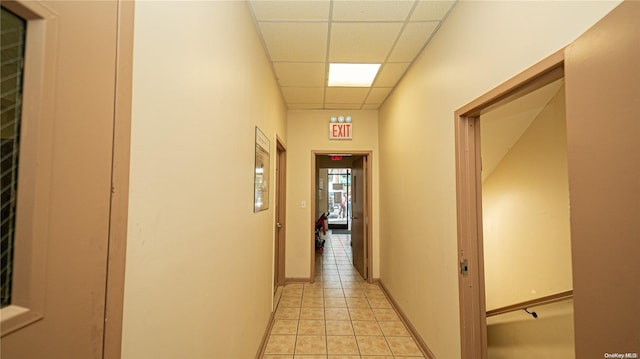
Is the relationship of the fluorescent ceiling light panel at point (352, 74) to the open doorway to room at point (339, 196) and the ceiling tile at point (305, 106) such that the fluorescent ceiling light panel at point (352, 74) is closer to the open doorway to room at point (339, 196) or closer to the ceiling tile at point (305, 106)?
the ceiling tile at point (305, 106)

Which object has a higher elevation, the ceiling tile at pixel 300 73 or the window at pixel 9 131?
the ceiling tile at pixel 300 73

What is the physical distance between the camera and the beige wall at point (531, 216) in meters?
2.23

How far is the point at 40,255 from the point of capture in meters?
0.45

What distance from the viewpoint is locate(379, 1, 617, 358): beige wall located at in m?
1.17

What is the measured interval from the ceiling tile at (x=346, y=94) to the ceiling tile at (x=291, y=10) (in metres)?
1.36

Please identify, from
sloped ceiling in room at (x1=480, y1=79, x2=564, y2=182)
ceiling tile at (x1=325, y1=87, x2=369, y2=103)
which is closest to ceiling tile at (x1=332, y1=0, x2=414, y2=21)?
sloped ceiling in room at (x1=480, y1=79, x2=564, y2=182)

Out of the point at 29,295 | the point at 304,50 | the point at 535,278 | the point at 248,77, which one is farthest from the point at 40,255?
the point at 535,278

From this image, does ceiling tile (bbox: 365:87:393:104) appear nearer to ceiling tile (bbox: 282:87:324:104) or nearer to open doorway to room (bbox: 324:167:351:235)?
ceiling tile (bbox: 282:87:324:104)

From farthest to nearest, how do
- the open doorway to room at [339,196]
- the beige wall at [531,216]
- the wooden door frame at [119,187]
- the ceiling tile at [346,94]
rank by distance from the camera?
the open doorway to room at [339,196] < the ceiling tile at [346,94] < the beige wall at [531,216] < the wooden door frame at [119,187]

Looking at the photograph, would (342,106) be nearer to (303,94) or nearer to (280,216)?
(303,94)

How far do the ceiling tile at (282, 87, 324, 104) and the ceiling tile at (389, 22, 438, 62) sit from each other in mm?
1113

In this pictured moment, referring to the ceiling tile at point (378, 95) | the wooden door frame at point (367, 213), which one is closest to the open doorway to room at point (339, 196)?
the wooden door frame at point (367, 213)

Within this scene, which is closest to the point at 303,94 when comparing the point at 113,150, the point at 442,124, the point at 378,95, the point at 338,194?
the point at 378,95

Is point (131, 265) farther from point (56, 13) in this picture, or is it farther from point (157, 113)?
point (56, 13)
